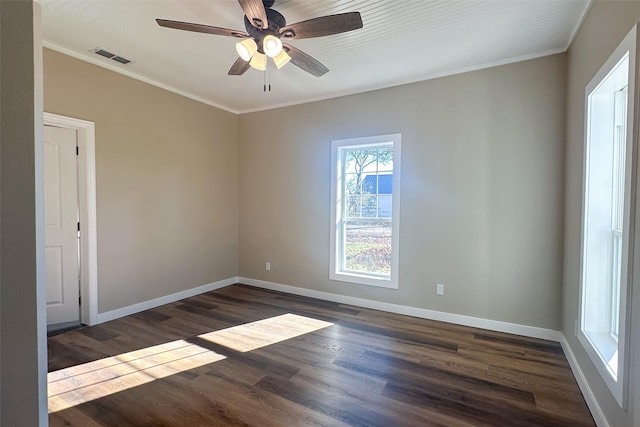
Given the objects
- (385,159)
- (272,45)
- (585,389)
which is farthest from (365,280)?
(272,45)

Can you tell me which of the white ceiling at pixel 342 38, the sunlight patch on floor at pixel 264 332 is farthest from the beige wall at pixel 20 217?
the sunlight patch on floor at pixel 264 332

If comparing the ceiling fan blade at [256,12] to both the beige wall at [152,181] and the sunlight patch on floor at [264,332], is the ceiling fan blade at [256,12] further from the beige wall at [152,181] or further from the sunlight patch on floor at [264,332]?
the sunlight patch on floor at [264,332]

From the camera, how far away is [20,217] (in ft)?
2.54

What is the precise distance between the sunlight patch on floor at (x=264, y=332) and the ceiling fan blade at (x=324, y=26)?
2.61 metres

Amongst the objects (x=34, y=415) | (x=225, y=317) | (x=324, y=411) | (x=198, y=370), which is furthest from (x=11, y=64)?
(x=225, y=317)

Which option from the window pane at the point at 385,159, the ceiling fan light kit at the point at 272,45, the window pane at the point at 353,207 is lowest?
the window pane at the point at 353,207

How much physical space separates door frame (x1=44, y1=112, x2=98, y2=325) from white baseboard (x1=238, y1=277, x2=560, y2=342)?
2.19m

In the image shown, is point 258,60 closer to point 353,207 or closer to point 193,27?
point 193,27

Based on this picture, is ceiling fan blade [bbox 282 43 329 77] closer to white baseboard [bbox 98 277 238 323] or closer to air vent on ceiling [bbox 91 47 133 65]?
air vent on ceiling [bbox 91 47 133 65]

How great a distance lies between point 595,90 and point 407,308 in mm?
2647

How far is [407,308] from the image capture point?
143 inches

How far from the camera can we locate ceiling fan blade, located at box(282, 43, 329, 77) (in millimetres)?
2314

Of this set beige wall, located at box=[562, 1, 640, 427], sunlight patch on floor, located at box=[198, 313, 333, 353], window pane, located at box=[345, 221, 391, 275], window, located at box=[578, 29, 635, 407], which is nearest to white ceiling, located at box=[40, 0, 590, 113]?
beige wall, located at box=[562, 1, 640, 427]

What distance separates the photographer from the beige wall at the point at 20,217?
0.74 meters
